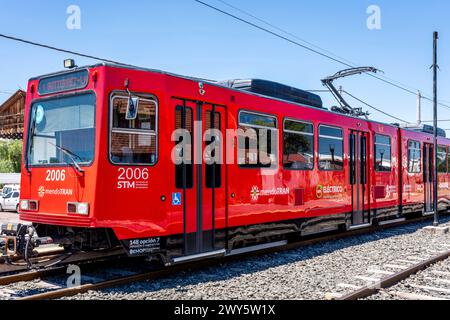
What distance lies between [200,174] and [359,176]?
6.20 metres

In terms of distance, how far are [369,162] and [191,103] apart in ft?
23.1

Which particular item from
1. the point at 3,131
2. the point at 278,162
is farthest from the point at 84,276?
the point at 3,131

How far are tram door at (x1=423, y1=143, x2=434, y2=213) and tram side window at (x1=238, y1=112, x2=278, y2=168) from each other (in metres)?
9.41

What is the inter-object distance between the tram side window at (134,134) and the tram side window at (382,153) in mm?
8324

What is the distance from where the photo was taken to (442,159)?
60.2ft

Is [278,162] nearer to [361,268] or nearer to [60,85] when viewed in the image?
[361,268]

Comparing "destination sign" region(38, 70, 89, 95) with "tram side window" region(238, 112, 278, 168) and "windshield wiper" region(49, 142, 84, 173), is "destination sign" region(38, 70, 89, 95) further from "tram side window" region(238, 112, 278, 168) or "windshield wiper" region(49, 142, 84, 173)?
"tram side window" region(238, 112, 278, 168)

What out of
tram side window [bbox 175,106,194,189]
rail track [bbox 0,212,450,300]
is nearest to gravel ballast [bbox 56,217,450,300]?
rail track [bbox 0,212,450,300]

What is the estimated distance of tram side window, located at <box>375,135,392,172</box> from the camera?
45.5 feet

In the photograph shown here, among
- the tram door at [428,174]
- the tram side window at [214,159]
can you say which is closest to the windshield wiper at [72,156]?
the tram side window at [214,159]

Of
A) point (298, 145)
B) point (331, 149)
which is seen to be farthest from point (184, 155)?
point (331, 149)

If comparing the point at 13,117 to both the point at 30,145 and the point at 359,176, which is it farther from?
the point at 30,145

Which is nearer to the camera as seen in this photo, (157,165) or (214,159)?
(157,165)
